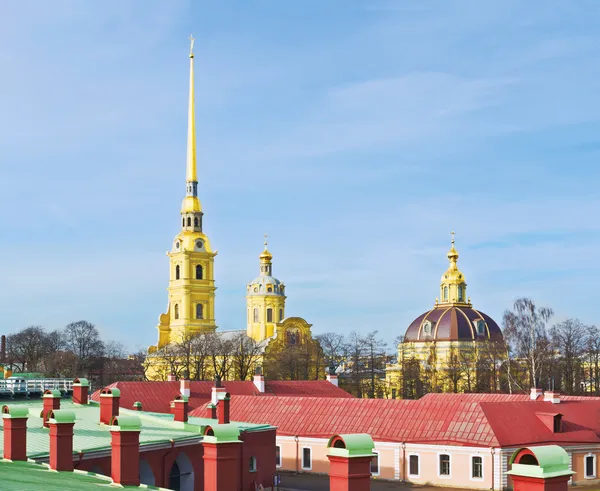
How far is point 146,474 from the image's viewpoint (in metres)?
25.9

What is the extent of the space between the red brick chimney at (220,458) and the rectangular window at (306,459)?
30995mm

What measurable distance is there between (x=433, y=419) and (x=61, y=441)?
85.9ft

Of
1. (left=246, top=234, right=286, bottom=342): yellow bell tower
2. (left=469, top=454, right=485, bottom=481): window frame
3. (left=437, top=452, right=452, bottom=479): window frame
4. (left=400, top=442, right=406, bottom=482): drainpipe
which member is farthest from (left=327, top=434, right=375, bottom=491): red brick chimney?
(left=246, top=234, right=286, bottom=342): yellow bell tower

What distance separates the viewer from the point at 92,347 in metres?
107

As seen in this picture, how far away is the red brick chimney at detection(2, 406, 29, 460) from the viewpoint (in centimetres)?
1861

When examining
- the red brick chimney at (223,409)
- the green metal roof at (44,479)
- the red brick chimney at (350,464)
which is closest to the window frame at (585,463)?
the red brick chimney at (223,409)

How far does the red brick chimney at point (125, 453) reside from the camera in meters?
16.7

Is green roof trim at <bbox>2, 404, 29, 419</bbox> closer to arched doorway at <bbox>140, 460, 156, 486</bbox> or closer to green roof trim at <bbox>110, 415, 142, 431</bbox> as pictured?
green roof trim at <bbox>110, 415, 142, 431</bbox>

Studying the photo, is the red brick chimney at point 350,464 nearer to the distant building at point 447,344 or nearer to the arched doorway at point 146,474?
the arched doorway at point 146,474

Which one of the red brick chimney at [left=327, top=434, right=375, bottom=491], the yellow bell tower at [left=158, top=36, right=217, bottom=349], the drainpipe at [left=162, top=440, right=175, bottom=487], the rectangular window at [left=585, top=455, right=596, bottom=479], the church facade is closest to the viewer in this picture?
the red brick chimney at [left=327, top=434, right=375, bottom=491]

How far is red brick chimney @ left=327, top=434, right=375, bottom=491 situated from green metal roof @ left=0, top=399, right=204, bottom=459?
Answer: 965cm

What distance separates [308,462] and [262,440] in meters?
11.3

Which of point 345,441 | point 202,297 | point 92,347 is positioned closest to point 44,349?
point 92,347

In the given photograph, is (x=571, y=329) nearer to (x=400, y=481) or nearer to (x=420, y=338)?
(x=420, y=338)
